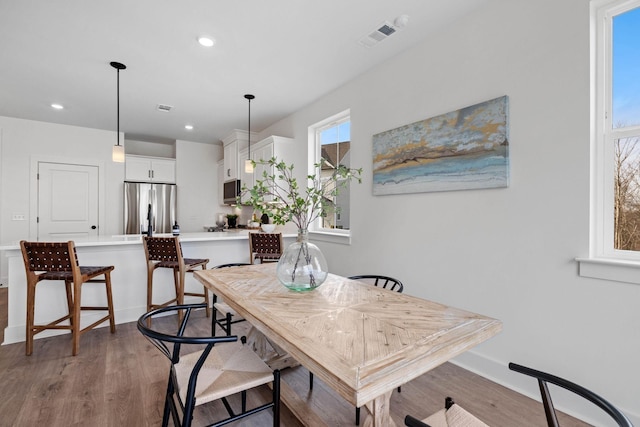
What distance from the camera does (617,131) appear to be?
5.56 feet

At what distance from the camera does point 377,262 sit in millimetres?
3070

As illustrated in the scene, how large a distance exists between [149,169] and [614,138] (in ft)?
20.4

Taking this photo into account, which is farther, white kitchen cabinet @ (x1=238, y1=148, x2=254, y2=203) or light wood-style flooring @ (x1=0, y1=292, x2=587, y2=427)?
white kitchen cabinet @ (x1=238, y1=148, x2=254, y2=203)

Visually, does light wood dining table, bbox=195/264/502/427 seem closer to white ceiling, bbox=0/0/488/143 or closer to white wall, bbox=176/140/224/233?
white ceiling, bbox=0/0/488/143

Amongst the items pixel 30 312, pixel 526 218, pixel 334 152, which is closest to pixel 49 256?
pixel 30 312

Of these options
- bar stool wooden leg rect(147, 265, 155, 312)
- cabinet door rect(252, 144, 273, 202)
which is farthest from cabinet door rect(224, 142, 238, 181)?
bar stool wooden leg rect(147, 265, 155, 312)

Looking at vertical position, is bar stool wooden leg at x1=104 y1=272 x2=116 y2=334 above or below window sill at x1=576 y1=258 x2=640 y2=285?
below

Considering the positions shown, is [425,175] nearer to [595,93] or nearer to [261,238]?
[595,93]

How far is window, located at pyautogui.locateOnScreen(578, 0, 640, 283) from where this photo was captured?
1.66 m

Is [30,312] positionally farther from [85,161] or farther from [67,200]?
[85,161]

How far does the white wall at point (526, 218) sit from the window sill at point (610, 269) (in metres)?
0.04

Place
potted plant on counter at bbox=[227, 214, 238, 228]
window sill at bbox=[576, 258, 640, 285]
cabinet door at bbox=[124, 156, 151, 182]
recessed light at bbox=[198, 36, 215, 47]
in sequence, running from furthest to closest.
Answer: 1. potted plant on counter at bbox=[227, 214, 238, 228]
2. cabinet door at bbox=[124, 156, 151, 182]
3. recessed light at bbox=[198, 36, 215, 47]
4. window sill at bbox=[576, 258, 640, 285]

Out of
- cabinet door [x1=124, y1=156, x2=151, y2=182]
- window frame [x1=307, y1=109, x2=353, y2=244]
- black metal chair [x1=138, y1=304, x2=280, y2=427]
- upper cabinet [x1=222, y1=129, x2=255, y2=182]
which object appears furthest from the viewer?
cabinet door [x1=124, y1=156, x2=151, y2=182]

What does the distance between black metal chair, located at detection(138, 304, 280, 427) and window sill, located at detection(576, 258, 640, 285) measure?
176 centimetres
